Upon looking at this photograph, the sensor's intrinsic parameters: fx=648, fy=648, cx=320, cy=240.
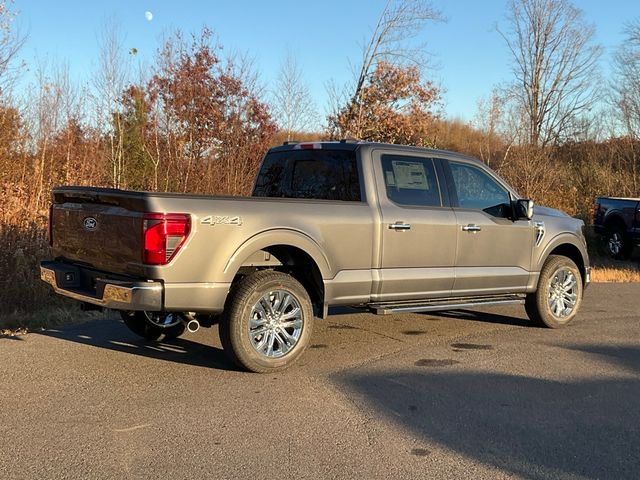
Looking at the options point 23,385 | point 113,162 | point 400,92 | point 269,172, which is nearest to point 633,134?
point 400,92

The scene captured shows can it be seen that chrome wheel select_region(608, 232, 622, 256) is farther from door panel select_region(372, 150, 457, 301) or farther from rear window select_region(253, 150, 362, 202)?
rear window select_region(253, 150, 362, 202)

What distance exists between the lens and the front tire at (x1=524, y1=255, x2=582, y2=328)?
7.69 meters

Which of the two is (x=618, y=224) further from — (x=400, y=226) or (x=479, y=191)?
(x=400, y=226)

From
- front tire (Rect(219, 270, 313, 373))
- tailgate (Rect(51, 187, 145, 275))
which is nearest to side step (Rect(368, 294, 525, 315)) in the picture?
front tire (Rect(219, 270, 313, 373))

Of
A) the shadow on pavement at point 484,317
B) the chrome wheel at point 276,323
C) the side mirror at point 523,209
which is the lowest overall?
the shadow on pavement at point 484,317

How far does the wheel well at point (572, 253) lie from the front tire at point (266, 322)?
12.8 feet

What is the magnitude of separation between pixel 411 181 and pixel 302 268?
1.52m

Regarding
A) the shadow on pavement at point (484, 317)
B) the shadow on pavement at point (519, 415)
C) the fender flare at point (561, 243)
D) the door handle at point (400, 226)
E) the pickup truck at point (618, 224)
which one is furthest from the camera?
the pickup truck at point (618, 224)

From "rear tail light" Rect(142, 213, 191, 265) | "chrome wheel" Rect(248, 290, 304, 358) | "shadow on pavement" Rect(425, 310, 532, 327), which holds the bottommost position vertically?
"shadow on pavement" Rect(425, 310, 532, 327)

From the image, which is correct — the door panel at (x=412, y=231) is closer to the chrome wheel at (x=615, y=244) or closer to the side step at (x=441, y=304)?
the side step at (x=441, y=304)

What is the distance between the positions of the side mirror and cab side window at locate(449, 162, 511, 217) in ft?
0.30

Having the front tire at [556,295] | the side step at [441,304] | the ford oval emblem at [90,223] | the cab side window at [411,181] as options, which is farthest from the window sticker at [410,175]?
the ford oval emblem at [90,223]

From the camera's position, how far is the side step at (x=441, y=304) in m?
6.33

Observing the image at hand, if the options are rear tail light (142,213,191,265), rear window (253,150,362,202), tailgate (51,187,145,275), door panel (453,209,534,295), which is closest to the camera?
rear tail light (142,213,191,265)
